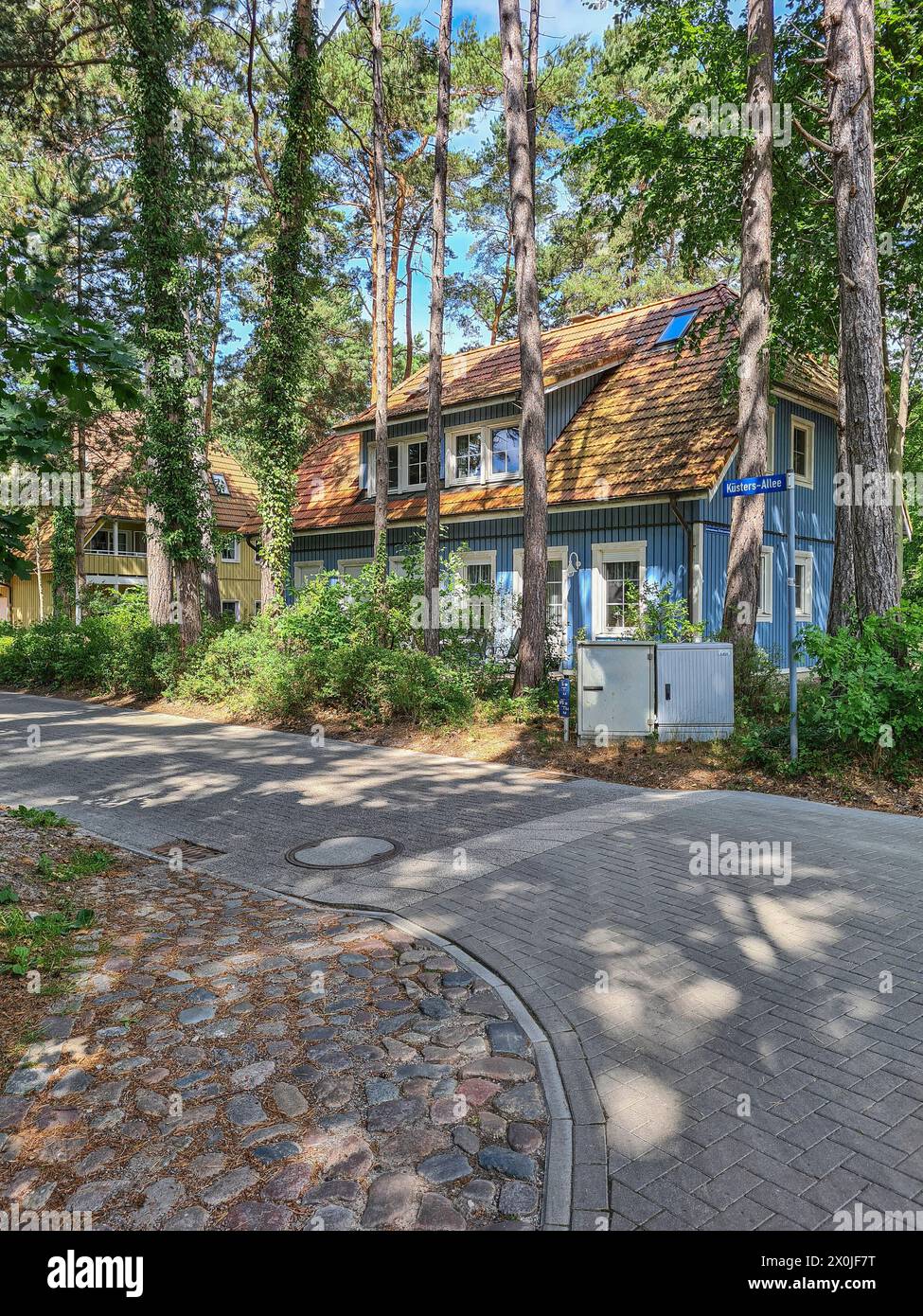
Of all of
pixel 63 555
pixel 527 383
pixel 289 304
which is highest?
pixel 289 304

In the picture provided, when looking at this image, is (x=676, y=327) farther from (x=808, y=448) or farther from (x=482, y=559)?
(x=482, y=559)

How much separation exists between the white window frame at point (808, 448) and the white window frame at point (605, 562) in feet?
18.7

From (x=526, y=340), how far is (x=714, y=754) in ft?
25.1

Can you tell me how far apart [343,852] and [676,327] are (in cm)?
1856

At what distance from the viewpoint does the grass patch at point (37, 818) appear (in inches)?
307

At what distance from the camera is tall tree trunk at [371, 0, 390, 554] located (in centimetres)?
1783

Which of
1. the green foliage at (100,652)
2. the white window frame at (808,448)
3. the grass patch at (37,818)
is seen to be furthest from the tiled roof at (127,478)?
the white window frame at (808,448)

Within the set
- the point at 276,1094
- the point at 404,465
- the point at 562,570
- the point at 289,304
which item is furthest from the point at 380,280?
the point at 276,1094

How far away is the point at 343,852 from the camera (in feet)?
23.2

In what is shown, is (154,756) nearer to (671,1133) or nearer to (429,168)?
(671,1133)

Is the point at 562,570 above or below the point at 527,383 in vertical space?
below

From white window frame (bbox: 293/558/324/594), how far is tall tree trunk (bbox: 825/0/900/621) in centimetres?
1944

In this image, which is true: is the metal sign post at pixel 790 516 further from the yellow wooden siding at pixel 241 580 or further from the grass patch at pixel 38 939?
the yellow wooden siding at pixel 241 580
